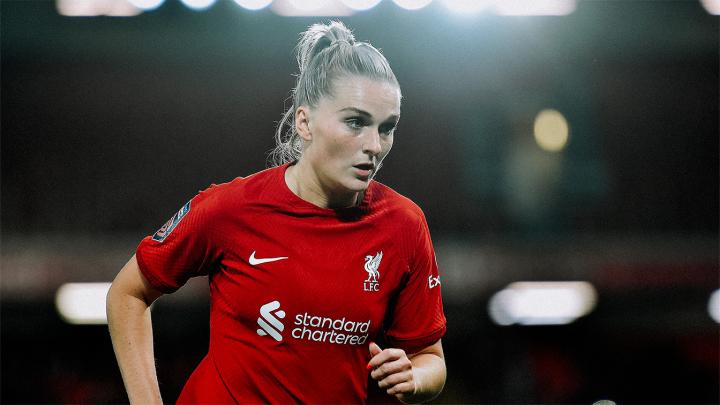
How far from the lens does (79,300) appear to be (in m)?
6.89

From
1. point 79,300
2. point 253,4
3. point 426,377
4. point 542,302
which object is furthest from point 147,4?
point 426,377

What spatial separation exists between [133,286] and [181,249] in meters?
0.20

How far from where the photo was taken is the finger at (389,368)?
1.88 m

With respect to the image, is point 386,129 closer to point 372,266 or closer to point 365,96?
point 365,96

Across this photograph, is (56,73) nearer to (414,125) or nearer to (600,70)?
(414,125)

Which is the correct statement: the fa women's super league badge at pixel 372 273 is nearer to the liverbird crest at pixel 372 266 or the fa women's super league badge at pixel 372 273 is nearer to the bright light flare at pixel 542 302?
the liverbird crest at pixel 372 266

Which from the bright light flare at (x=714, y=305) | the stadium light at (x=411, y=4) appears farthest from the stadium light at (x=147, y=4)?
the bright light flare at (x=714, y=305)

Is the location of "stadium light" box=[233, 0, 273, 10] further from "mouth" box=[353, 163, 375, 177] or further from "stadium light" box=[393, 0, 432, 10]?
"mouth" box=[353, 163, 375, 177]

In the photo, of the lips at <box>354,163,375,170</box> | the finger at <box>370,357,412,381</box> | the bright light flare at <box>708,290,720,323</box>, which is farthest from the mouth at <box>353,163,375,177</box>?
the bright light flare at <box>708,290,720,323</box>

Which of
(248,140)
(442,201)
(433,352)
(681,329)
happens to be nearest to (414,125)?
(442,201)

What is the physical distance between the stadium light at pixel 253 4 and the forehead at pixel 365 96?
5.10 meters

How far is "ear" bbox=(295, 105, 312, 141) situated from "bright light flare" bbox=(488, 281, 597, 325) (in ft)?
16.7

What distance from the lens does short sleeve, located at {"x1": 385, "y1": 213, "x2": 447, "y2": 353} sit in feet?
7.29

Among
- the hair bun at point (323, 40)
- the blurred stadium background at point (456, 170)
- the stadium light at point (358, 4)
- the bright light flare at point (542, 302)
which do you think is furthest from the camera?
the bright light flare at point (542, 302)
